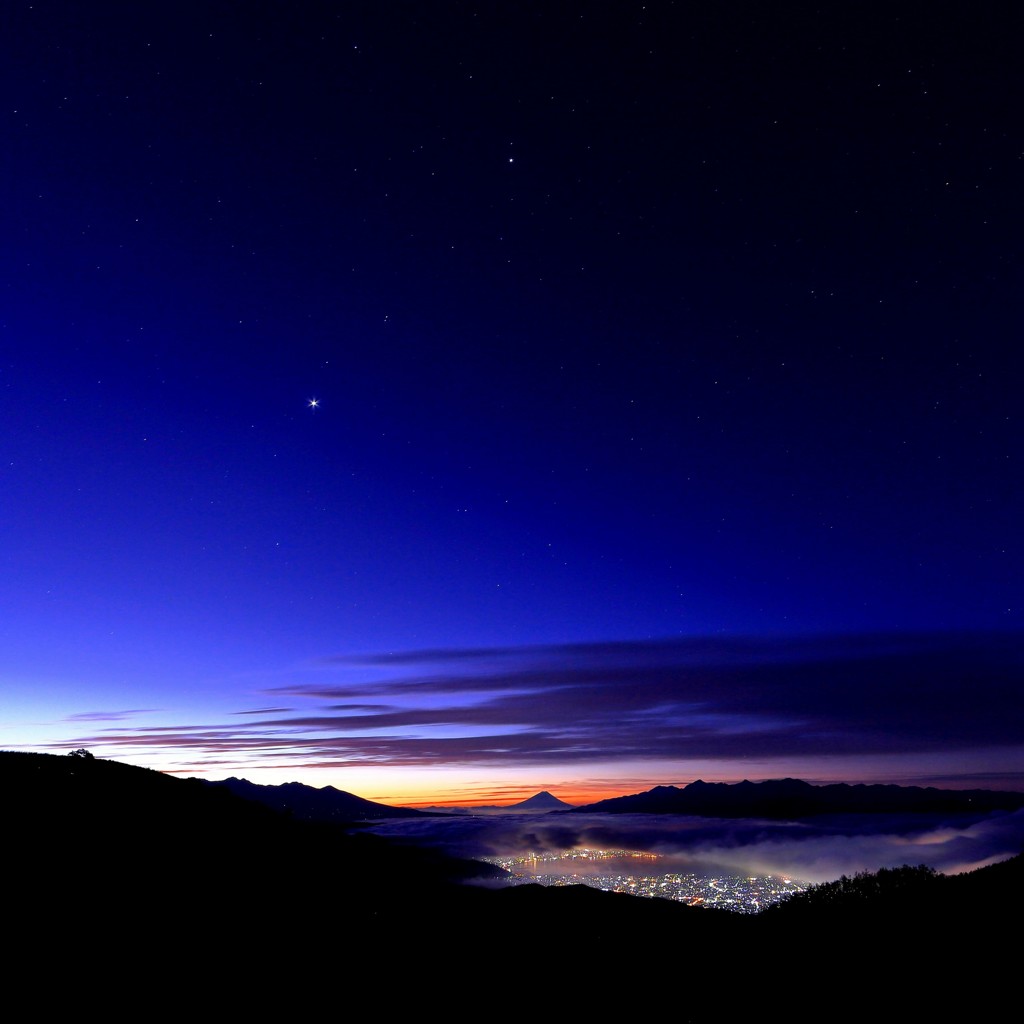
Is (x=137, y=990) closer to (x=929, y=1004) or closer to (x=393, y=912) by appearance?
(x=929, y=1004)

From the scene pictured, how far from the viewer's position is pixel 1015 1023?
2448cm

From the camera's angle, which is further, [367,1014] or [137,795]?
[137,795]

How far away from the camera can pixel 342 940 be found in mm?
42875

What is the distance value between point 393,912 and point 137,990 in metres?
32.6

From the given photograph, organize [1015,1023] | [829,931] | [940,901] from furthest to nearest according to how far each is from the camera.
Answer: [940,901] < [829,931] < [1015,1023]

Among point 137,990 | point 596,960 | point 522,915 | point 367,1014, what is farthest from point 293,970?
point 522,915

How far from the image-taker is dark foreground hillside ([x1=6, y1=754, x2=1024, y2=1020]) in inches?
1148

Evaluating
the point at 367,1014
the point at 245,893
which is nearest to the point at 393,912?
the point at 245,893

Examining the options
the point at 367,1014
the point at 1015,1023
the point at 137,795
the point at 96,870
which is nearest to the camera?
the point at 1015,1023

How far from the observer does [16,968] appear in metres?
26.9

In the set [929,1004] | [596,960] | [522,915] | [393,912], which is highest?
[929,1004]

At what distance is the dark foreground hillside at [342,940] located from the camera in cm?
2917

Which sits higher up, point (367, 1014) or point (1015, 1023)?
point (1015, 1023)

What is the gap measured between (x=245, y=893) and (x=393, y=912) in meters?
13.8
